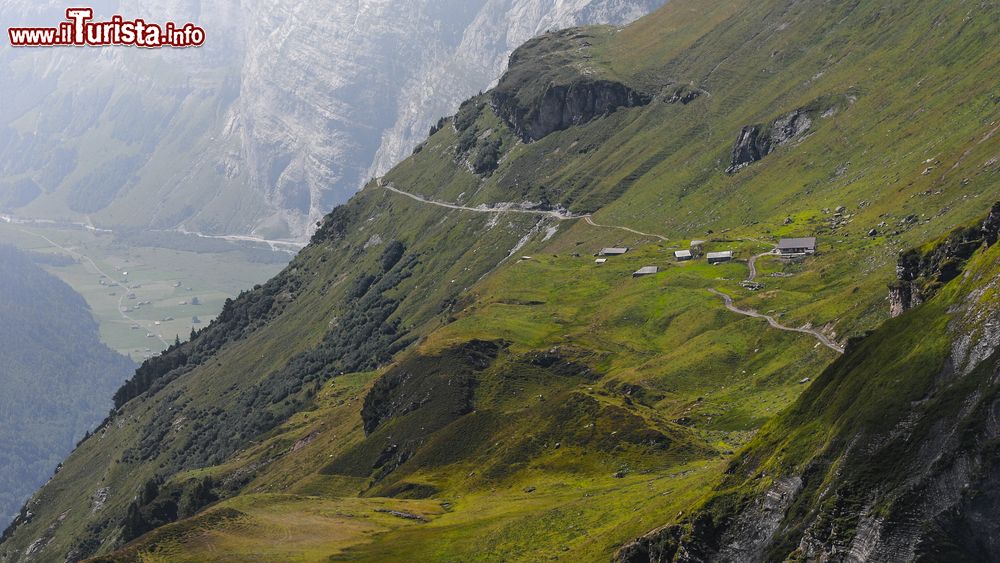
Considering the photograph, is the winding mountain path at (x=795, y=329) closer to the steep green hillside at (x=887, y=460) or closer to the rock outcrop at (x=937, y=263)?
the rock outcrop at (x=937, y=263)

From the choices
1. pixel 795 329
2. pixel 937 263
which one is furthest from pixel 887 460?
pixel 795 329

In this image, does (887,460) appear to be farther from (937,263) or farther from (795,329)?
(795,329)

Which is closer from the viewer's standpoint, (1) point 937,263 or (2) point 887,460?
(2) point 887,460

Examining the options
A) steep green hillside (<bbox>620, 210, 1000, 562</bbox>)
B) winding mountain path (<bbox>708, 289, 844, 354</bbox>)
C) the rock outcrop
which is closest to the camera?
steep green hillside (<bbox>620, 210, 1000, 562</bbox>)

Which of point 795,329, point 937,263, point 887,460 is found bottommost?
point 887,460

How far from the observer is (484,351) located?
644 feet

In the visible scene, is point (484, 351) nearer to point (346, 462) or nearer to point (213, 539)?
point (346, 462)

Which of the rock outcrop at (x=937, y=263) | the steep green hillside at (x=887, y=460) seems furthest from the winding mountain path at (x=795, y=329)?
the steep green hillside at (x=887, y=460)

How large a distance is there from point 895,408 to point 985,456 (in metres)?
7.75

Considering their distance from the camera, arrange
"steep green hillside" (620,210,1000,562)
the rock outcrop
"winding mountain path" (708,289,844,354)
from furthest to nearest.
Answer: "winding mountain path" (708,289,844,354) < the rock outcrop < "steep green hillside" (620,210,1000,562)

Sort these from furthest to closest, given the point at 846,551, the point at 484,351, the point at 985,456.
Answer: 1. the point at 484,351
2. the point at 846,551
3. the point at 985,456

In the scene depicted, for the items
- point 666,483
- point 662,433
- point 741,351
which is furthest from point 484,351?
point 666,483

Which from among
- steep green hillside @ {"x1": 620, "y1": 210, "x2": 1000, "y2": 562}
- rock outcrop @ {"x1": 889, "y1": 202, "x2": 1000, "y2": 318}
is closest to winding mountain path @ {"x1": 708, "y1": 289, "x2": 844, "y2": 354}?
rock outcrop @ {"x1": 889, "y1": 202, "x2": 1000, "y2": 318}

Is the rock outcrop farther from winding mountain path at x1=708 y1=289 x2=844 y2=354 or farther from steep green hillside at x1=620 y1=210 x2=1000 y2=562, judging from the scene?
winding mountain path at x1=708 y1=289 x2=844 y2=354
